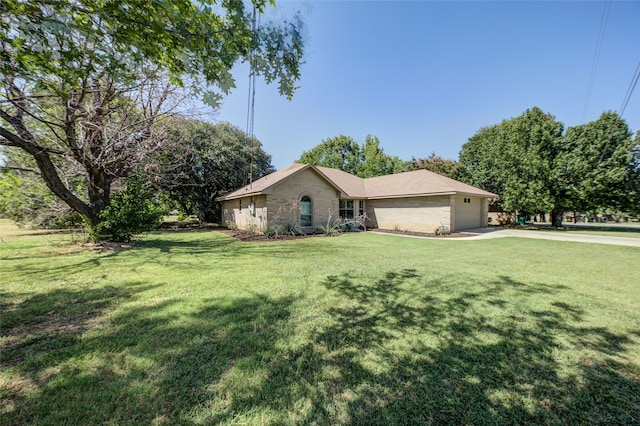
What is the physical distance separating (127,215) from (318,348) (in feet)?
35.5

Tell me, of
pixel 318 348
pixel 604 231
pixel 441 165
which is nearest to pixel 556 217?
pixel 604 231

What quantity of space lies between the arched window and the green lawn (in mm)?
10798

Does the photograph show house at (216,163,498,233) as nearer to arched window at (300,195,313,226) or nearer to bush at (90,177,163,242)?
arched window at (300,195,313,226)

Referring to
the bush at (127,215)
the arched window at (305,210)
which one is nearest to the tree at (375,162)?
the arched window at (305,210)

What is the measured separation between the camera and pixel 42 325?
3.65m

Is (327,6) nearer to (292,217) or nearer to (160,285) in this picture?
(160,285)

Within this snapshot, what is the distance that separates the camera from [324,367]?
2.80m

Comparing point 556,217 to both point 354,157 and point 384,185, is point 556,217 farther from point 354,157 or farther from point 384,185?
point 354,157

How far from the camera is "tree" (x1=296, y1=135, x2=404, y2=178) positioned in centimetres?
4034

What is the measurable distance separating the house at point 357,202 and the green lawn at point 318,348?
983 centimetres

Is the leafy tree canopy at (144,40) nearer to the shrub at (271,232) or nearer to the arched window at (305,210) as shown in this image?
the shrub at (271,232)

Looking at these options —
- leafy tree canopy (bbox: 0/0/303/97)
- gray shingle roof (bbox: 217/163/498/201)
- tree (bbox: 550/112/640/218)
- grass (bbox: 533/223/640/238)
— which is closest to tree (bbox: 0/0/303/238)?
leafy tree canopy (bbox: 0/0/303/97)

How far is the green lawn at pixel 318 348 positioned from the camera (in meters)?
2.22

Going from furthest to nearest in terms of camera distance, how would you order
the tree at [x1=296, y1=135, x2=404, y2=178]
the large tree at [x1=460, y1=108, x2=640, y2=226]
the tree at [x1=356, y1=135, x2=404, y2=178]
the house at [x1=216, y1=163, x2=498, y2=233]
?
the tree at [x1=296, y1=135, x2=404, y2=178]
the tree at [x1=356, y1=135, x2=404, y2=178]
the large tree at [x1=460, y1=108, x2=640, y2=226]
the house at [x1=216, y1=163, x2=498, y2=233]
